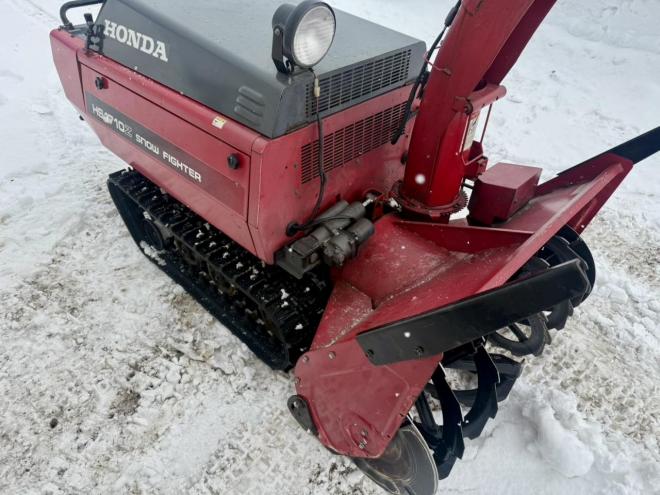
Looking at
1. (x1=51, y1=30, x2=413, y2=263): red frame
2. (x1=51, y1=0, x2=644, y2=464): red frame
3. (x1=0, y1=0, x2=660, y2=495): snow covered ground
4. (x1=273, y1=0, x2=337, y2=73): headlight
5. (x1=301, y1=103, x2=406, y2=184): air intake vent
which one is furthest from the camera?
(x1=0, y1=0, x2=660, y2=495): snow covered ground

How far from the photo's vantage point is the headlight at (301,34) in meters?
2.05

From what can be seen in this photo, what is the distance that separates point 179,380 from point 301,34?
209 centimetres

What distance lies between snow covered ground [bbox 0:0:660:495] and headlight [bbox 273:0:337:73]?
1.85 meters

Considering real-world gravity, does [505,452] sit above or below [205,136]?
below

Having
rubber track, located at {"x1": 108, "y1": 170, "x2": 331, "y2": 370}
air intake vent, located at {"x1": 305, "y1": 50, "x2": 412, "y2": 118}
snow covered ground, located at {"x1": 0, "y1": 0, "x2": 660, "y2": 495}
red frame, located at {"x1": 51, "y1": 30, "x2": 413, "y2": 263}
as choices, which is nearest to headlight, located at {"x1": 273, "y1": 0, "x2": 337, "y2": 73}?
air intake vent, located at {"x1": 305, "y1": 50, "x2": 412, "y2": 118}

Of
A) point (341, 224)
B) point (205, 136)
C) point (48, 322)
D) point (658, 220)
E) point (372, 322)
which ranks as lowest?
point (48, 322)

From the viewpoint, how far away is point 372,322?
2.41m

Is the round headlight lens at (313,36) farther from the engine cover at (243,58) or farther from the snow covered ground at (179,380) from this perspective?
the snow covered ground at (179,380)

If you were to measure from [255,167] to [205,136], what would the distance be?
408 mm

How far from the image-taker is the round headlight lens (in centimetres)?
209

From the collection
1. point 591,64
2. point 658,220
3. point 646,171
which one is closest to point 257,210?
point 658,220

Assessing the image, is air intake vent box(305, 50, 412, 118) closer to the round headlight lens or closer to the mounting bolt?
the round headlight lens

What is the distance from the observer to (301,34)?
6.95 ft

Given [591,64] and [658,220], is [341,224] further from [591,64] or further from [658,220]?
[591,64]
